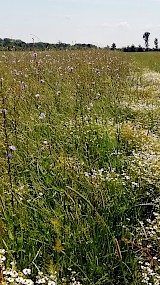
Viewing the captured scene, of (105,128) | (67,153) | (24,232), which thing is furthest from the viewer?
(105,128)

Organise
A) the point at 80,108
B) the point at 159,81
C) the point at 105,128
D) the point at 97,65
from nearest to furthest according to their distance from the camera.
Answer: the point at 105,128 → the point at 80,108 → the point at 97,65 → the point at 159,81

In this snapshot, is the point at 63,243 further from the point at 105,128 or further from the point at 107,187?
the point at 105,128

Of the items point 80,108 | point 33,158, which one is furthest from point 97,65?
point 33,158

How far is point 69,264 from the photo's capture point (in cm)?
247

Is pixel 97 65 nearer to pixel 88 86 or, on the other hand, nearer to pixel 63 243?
pixel 88 86

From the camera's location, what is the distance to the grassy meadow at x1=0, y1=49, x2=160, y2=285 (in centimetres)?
244

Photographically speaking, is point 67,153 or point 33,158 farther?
point 67,153

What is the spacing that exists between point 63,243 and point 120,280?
442 millimetres

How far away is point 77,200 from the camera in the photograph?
2.79m

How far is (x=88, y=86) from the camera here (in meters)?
6.22

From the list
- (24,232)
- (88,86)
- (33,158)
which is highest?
(88,86)

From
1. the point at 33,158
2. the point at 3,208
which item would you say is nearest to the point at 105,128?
the point at 33,158

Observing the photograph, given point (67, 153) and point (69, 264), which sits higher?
point (67, 153)

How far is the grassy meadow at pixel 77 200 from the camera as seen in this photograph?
244 cm
